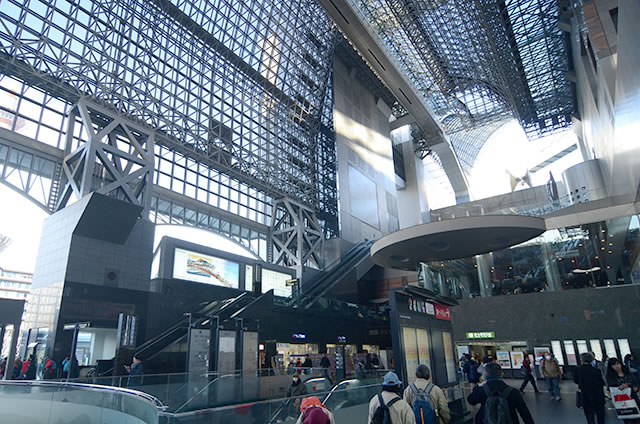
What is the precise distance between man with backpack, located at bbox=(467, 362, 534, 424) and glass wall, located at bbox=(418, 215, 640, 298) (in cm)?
1885

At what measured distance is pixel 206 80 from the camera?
33.0 meters

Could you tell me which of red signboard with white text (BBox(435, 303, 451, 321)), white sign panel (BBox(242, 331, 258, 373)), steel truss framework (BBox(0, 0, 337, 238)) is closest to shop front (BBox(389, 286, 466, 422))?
→ red signboard with white text (BBox(435, 303, 451, 321))

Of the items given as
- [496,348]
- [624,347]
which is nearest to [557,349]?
[624,347]

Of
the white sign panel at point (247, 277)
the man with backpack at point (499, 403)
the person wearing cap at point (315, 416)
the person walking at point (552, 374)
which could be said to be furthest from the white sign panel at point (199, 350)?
the white sign panel at point (247, 277)

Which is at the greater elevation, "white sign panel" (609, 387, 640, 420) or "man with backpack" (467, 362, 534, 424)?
"man with backpack" (467, 362, 534, 424)

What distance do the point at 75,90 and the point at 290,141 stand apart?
2052cm

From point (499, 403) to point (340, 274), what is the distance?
31.1 m

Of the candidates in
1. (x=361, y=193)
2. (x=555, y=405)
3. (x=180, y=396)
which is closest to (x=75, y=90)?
(x=180, y=396)

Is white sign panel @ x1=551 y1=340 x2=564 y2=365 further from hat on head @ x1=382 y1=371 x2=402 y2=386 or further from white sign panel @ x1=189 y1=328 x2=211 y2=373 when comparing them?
hat on head @ x1=382 y1=371 x2=402 y2=386

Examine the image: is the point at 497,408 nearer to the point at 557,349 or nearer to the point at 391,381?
the point at 391,381

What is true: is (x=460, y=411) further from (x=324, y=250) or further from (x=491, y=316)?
(x=324, y=250)

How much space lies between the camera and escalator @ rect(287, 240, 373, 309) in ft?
110

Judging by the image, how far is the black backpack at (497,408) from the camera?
13.7 feet

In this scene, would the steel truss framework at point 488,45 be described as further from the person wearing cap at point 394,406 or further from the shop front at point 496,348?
the person wearing cap at point 394,406
